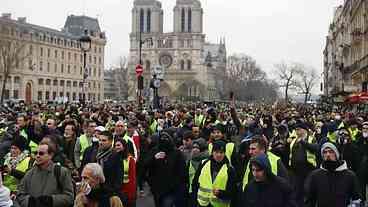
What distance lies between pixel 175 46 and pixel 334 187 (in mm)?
132647

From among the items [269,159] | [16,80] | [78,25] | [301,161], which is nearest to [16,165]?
[269,159]

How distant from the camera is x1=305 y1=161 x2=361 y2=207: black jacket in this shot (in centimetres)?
686

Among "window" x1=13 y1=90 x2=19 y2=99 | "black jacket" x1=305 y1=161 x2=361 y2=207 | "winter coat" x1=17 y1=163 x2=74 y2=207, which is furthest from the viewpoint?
"window" x1=13 y1=90 x2=19 y2=99

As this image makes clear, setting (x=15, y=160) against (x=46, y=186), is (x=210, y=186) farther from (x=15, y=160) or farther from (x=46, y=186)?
(x=15, y=160)

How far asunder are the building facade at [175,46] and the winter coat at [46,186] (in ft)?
413

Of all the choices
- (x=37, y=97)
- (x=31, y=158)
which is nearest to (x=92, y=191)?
(x=31, y=158)

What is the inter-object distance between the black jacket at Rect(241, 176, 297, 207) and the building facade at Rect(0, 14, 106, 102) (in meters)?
77.1

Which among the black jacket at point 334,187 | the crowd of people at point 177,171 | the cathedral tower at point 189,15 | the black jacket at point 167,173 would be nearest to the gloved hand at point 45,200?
the crowd of people at point 177,171

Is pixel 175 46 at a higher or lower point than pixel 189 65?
higher

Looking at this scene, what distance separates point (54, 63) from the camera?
10444 centimetres

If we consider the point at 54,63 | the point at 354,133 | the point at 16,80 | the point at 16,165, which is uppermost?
the point at 54,63

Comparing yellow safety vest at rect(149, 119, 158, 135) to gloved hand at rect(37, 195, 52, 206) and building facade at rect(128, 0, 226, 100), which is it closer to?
gloved hand at rect(37, 195, 52, 206)

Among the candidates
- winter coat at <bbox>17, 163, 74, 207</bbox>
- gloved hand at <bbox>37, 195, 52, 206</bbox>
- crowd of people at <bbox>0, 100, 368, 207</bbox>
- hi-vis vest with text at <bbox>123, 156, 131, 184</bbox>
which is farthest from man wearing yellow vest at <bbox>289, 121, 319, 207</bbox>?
gloved hand at <bbox>37, 195, 52, 206</bbox>

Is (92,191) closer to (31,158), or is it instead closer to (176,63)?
(31,158)
